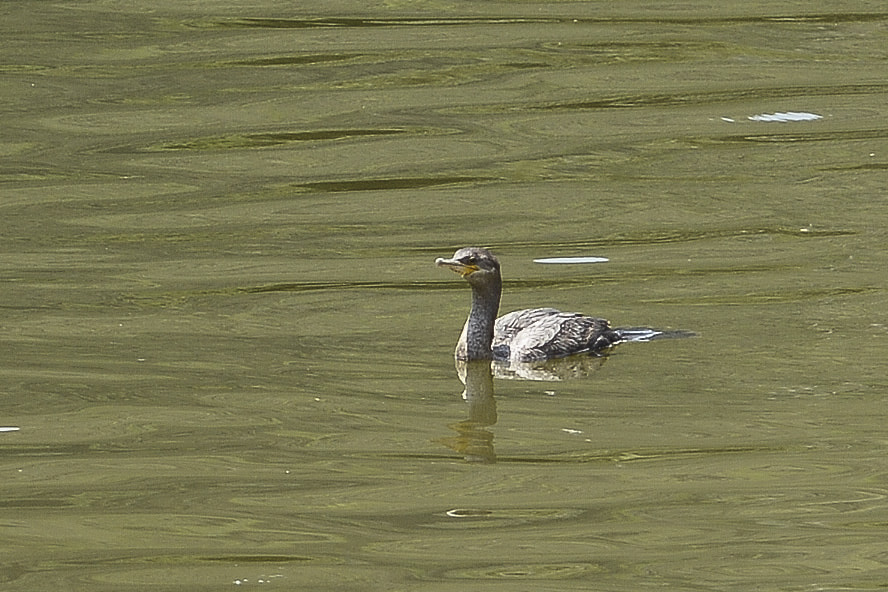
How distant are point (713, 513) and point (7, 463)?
223 cm

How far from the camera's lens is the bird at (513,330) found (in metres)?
7.57

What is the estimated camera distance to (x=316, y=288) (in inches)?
335

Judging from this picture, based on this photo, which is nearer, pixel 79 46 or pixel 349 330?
pixel 349 330

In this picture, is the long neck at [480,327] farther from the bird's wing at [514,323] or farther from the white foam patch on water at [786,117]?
the white foam patch on water at [786,117]

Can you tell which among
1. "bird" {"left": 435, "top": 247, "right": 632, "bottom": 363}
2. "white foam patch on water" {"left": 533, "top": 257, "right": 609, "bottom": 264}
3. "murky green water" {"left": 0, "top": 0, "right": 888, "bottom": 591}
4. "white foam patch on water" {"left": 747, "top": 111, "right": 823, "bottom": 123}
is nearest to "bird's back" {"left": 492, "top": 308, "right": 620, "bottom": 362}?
"bird" {"left": 435, "top": 247, "right": 632, "bottom": 363}

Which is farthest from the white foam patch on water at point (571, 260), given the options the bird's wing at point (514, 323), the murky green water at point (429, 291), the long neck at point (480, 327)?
the long neck at point (480, 327)

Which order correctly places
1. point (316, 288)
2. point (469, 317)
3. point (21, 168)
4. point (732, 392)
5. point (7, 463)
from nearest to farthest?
point (7, 463) → point (732, 392) → point (469, 317) → point (316, 288) → point (21, 168)

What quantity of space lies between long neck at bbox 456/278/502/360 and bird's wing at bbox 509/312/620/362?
0.14 m

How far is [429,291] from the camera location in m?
8.51

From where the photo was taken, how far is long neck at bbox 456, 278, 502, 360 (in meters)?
7.55

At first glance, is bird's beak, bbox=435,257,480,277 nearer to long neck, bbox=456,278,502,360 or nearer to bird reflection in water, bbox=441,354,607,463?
long neck, bbox=456,278,502,360

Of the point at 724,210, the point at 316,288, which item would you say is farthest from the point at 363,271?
the point at 724,210

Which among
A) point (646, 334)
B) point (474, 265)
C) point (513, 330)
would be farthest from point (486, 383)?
point (646, 334)

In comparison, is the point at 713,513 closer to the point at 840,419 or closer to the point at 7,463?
the point at 840,419
